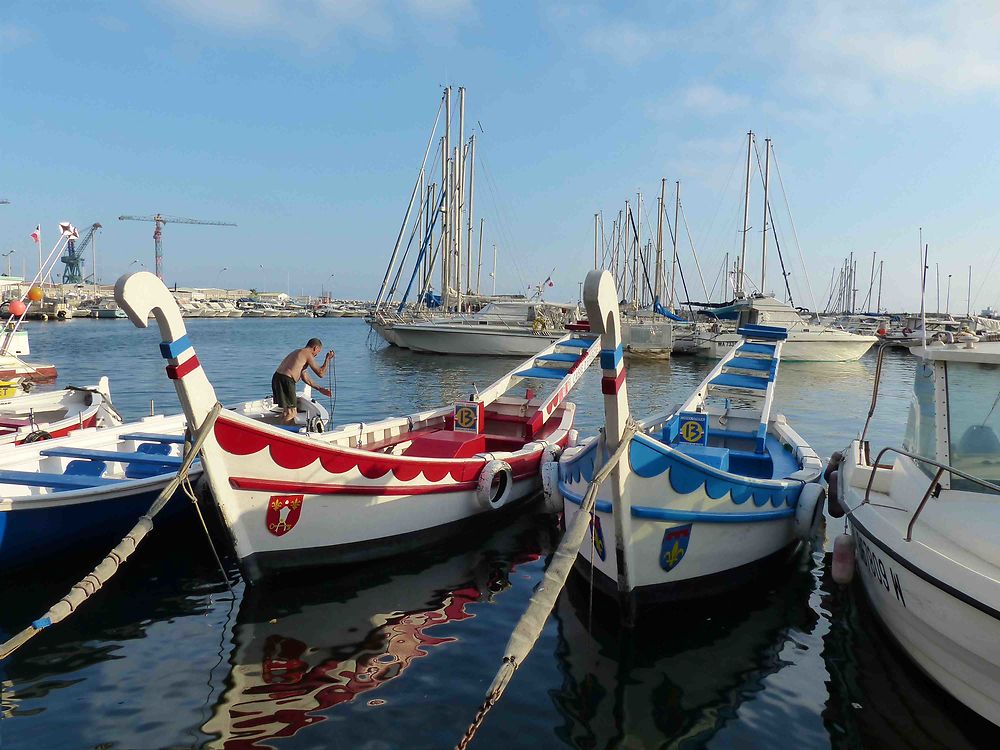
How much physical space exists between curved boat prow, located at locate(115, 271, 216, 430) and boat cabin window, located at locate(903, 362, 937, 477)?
659cm

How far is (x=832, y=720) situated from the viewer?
18.5 feet

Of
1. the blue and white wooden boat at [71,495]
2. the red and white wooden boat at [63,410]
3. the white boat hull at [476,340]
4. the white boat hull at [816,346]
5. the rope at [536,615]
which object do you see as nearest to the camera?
the rope at [536,615]

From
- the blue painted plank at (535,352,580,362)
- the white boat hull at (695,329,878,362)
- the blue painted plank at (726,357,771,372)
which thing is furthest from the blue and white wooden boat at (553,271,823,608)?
the white boat hull at (695,329,878,362)

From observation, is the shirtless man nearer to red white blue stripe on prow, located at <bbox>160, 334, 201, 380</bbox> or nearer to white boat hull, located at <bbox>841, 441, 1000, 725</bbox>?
red white blue stripe on prow, located at <bbox>160, 334, 201, 380</bbox>

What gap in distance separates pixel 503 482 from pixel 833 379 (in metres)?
28.8

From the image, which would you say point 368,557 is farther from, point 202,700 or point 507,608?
point 202,700

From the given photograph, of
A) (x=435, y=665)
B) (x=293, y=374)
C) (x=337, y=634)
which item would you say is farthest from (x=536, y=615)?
(x=293, y=374)

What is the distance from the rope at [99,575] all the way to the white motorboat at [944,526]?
593cm

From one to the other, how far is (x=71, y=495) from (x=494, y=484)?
16.6ft

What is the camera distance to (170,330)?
5984 millimetres

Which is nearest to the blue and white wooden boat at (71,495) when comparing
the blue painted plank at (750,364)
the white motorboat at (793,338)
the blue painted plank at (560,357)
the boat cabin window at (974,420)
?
the blue painted plank at (560,357)

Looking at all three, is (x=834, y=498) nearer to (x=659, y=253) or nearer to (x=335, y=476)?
(x=335, y=476)

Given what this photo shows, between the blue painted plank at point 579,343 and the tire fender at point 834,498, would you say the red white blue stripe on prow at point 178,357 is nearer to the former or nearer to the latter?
the tire fender at point 834,498

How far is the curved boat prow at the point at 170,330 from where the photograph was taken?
18.6ft
